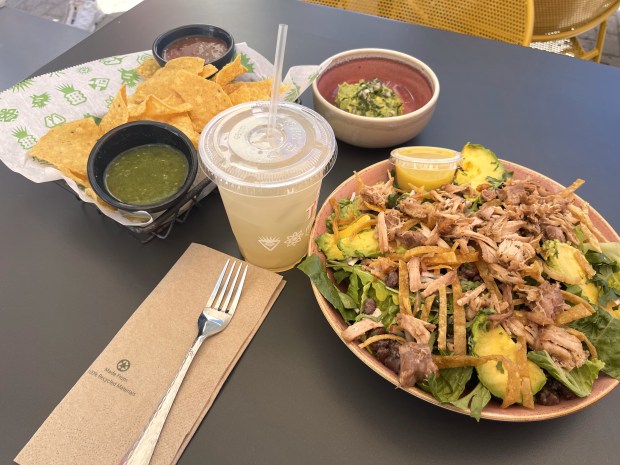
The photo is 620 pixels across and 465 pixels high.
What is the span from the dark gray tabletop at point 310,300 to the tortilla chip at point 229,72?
31cm

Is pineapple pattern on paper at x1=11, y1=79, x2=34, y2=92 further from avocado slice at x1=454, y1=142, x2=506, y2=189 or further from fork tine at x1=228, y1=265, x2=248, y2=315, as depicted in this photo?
avocado slice at x1=454, y1=142, x2=506, y2=189

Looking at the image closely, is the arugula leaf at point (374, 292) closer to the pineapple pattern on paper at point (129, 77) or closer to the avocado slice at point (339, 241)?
the avocado slice at point (339, 241)

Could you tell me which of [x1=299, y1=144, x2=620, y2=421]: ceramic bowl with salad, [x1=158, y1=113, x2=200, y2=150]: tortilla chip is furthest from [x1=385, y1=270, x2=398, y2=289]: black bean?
[x1=158, y1=113, x2=200, y2=150]: tortilla chip

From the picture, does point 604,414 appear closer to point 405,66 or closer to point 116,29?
point 405,66

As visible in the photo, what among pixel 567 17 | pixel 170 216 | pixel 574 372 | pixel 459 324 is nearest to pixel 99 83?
pixel 170 216

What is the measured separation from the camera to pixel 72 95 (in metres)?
1.49

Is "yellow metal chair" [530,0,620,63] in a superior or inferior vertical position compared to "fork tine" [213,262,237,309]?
superior

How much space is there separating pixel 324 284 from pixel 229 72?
864mm

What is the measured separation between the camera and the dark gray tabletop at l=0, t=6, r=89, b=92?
234 cm

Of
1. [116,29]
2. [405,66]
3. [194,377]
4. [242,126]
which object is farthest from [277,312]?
[116,29]

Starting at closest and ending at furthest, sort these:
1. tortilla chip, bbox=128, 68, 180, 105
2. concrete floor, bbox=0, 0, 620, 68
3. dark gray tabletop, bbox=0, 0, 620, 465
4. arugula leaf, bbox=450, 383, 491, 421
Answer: arugula leaf, bbox=450, 383, 491, 421 → dark gray tabletop, bbox=0, 0, 620, 465 → tortilla chip, bbox=128, 68, 180, 105 → concrete floor, bbox=0, 0, 620, 68

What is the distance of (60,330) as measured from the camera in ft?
3.59

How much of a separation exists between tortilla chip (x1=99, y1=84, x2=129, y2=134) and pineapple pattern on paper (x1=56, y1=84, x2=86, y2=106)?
0.65 feet

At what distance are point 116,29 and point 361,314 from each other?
1.82 meters
